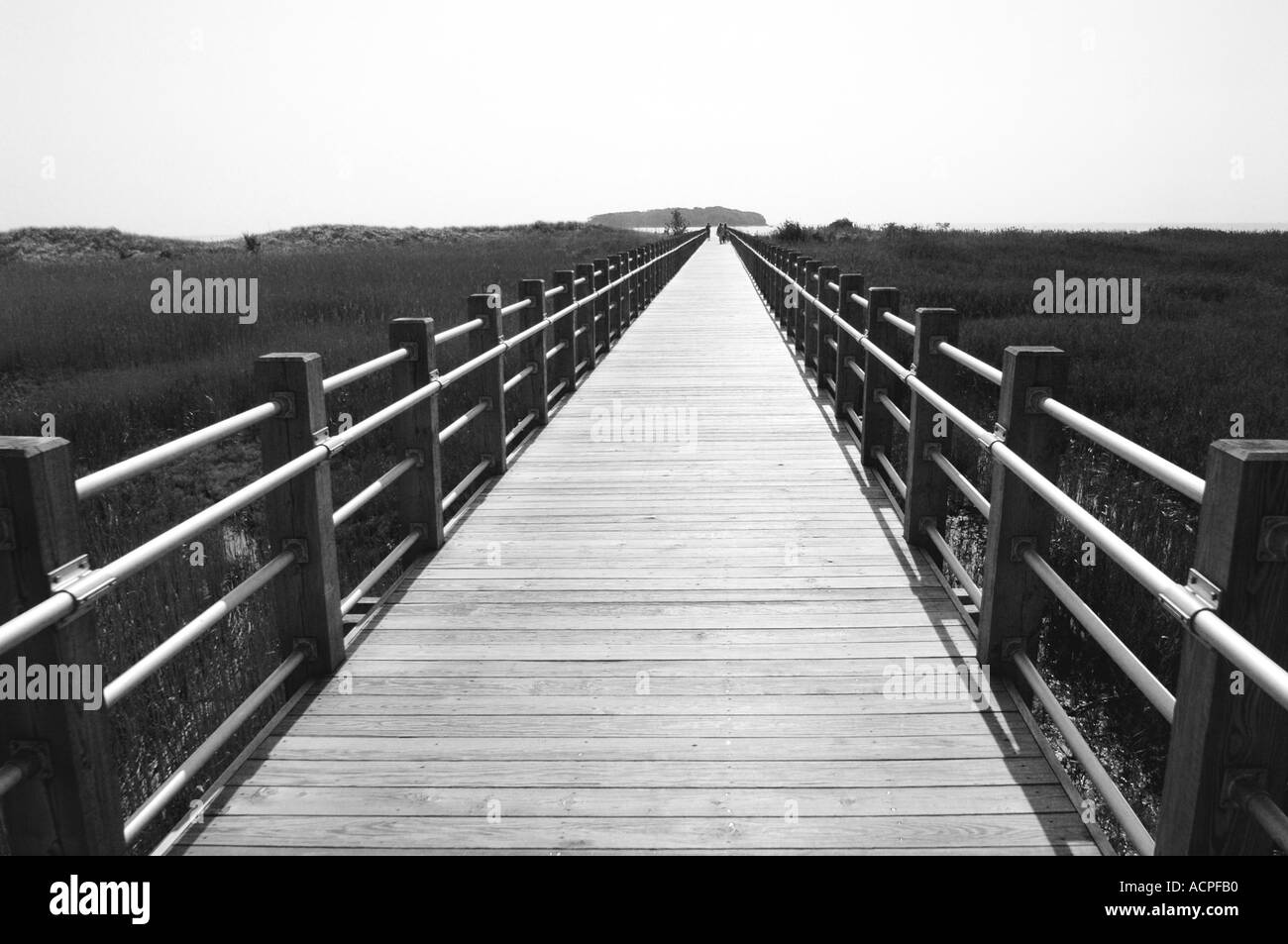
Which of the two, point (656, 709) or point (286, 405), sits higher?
point (286, 405)

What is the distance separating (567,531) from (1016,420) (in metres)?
2.70

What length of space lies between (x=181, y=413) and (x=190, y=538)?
27.7ft

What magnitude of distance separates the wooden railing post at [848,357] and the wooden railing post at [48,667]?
251 inches

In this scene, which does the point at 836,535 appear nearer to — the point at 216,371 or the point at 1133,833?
the point at 1133,833

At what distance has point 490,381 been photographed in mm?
6559

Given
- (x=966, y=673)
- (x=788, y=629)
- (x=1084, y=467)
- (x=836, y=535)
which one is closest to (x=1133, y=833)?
(x=966, y=673)

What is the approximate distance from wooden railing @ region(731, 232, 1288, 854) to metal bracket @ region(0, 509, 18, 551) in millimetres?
2342

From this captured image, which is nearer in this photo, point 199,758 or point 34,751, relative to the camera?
point 34,751

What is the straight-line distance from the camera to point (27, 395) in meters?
11.2

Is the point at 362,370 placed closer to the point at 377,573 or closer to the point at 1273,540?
the point at 377,573

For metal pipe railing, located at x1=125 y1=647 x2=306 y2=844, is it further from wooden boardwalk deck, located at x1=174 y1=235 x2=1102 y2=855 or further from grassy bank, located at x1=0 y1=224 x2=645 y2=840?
grassy bank, located at x1=0 y1=224 x2=645 y2=840

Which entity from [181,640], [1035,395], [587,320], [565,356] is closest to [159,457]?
[181,640]

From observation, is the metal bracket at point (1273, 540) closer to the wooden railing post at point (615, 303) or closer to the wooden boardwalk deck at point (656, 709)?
the wooden boardwalk deck at point (656, 709)

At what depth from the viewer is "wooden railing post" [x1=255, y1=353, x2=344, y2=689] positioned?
11.3 feet
